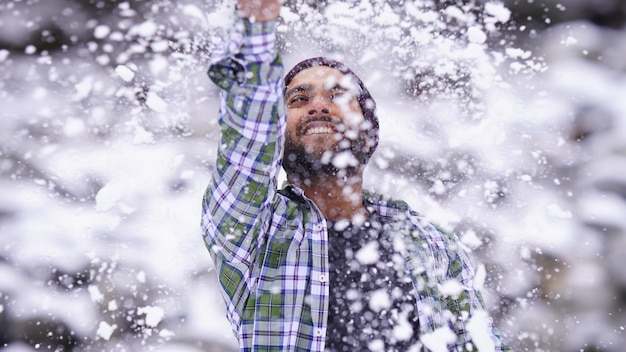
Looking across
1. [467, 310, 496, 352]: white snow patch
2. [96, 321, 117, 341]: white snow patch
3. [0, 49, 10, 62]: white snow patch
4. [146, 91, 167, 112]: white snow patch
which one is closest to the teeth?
[467, 310, 496, 352]: white snow patch

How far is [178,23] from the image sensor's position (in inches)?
101

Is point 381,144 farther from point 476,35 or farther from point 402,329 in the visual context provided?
point 402,329

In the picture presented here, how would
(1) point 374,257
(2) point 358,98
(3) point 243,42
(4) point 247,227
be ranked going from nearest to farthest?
(3) point 243,42 < (4) point 247,227 < (1) point 374,257 < (2) point 358,98

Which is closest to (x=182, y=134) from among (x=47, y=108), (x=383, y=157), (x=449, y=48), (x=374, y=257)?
(x=47, y=108)

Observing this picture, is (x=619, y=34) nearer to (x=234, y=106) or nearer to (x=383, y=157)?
(x=383, y=157)

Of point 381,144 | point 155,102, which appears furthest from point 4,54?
point 381,144

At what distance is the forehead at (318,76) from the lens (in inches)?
50.8

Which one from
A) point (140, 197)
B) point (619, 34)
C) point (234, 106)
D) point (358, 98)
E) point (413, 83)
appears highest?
point (234, 106)

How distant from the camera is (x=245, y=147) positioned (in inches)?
37.4

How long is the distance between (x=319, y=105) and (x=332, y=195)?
0.22 m

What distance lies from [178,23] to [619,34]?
7.20 ft

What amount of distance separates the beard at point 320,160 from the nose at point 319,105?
8 centimetres

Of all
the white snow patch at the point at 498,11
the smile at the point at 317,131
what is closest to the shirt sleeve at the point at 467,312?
the smile at the point at 317,131

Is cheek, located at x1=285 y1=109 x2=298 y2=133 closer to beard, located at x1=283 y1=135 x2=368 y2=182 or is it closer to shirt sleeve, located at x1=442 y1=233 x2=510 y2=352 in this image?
beard, located at x1=283 y1=135 x2=368 y2=182
